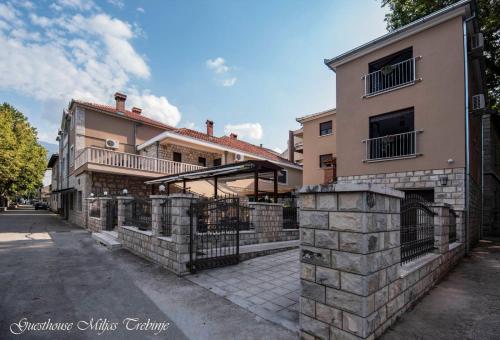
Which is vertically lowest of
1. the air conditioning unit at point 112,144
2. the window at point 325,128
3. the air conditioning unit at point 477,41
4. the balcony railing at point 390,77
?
the air conditioning unit at point 112,144

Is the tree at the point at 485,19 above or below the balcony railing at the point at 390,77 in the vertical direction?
above

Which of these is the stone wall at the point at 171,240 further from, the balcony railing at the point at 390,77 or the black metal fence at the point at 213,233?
the balcony railing at the point at 390,77

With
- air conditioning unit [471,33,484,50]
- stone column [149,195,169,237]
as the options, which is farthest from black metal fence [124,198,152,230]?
air conditioning unit [471,33,484,50]

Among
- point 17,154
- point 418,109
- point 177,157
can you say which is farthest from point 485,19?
point 17,154

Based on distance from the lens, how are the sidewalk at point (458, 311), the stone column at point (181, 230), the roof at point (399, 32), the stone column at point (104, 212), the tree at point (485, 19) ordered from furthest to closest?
the tree at point (485, 19)
the stone column at point (104, 212)
the roof at point (399, 32)
the stone column at point (181, 230)
the sidewalk at point (458, 311)

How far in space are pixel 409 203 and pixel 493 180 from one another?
14.8 meters

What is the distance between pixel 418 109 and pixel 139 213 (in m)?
11.1

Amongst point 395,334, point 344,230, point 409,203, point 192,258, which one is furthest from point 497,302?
point 192,258

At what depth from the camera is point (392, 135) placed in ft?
34.4

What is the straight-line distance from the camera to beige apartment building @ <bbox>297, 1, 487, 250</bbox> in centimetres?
905

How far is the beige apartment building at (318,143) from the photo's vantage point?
18047mm

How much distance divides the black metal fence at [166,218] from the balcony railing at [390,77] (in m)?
9.76

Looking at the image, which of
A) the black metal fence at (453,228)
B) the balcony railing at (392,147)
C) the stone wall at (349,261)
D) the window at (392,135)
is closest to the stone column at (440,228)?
the black metal fence at (453,228)

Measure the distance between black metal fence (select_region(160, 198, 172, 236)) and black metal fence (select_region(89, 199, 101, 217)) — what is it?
8363 millimetres
